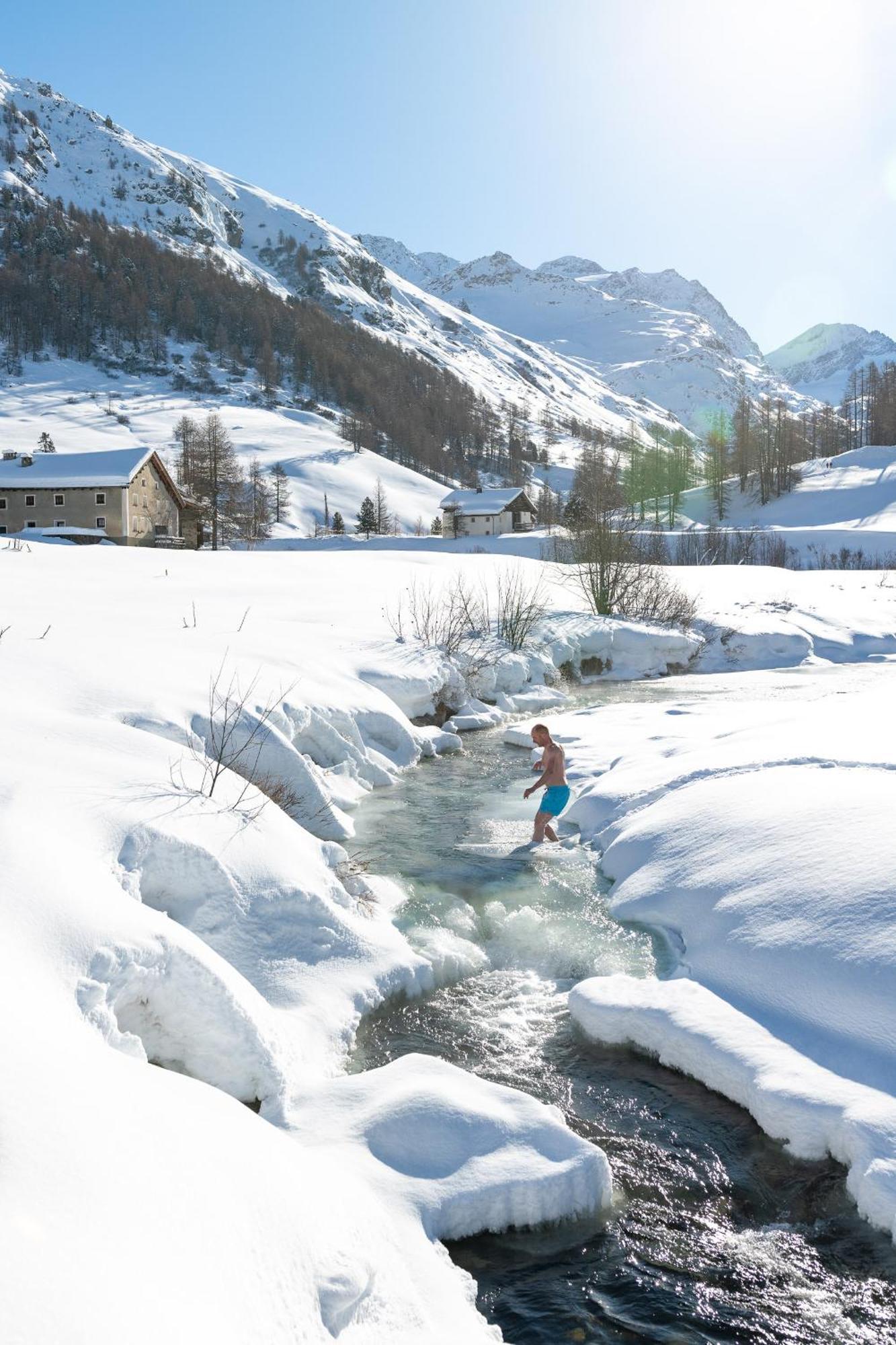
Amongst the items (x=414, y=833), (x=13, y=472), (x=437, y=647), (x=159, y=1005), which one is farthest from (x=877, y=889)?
(x=13, y=472)

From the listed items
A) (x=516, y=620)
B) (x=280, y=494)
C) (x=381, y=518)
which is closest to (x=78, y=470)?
(x=381, y=518)

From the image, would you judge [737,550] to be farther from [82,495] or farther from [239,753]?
[239,753]

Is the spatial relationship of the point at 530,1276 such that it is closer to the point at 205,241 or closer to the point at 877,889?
the point at 877,889

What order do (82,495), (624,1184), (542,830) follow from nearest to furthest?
(624,1184) < (542,830) < (82,495)

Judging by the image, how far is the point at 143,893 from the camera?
6004mm

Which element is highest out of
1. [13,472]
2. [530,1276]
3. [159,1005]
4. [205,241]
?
[205,241]

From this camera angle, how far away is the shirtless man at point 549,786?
10172 mm

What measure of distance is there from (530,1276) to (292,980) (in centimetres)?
261

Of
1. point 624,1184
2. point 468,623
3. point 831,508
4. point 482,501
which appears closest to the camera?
point 624,1184

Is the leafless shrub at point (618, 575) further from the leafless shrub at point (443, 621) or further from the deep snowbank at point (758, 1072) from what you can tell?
the deep snowbank at point (758, 1072)

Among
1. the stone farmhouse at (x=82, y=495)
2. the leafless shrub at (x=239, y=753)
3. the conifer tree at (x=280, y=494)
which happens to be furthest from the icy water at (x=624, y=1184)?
the conifer tree at (x=280, y=494)

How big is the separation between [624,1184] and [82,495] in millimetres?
52641

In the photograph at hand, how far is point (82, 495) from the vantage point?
50188 millimetres

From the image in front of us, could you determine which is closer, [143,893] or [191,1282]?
[191,1282]
